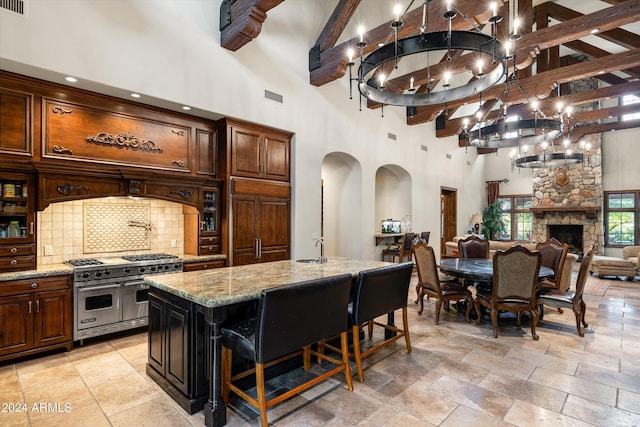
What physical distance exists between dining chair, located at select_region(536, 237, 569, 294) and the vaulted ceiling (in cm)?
272

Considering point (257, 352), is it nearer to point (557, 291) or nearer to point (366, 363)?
point (366, 363)

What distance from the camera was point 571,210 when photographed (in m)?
10.6

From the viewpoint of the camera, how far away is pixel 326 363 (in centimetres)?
333

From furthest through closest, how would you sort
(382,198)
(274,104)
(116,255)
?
(382,198) → (274,104) → (116,255)

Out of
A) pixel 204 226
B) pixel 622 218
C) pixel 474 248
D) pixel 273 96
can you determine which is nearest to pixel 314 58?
pixel 273 96

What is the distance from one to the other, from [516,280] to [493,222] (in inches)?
358

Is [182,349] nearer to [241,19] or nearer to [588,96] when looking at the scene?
[241,19]

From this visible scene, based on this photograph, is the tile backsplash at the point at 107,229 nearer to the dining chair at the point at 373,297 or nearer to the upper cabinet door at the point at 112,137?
the upper cabinet door at the point at 112,137

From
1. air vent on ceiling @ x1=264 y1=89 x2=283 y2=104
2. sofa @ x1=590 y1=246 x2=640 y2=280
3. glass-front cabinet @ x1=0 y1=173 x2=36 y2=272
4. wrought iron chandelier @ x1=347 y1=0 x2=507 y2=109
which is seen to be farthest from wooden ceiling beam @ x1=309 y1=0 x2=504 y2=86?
sofa @ x1=590 y1=246 x2=640 y2=280

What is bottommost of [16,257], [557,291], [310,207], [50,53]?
[557,291]

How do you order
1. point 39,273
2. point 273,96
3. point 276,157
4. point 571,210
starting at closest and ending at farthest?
1. point 39,273
2. point 273,96
3. point 276,157
4. point 571,210

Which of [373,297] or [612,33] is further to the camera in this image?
[612,33]

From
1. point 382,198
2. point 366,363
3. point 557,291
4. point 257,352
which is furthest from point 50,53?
point 382,198

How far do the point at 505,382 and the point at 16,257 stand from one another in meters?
4.84
